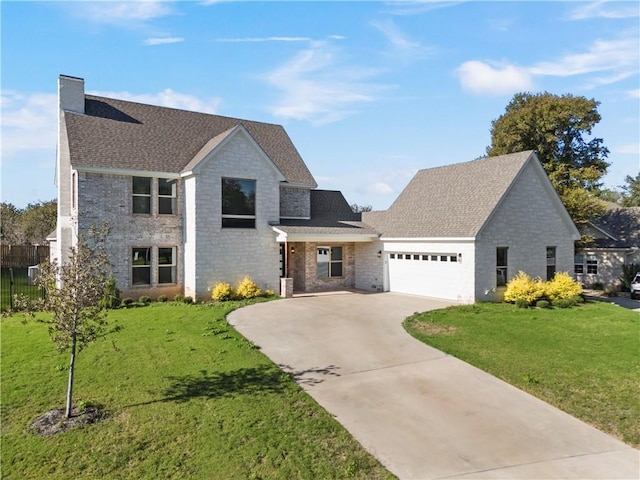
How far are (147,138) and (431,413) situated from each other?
60.9ft

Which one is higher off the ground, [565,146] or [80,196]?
[565,146]

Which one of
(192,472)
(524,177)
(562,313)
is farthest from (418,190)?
(192,472)

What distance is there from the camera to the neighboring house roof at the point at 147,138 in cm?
1828

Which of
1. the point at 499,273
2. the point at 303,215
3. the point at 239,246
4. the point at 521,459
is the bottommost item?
the point at 521,459

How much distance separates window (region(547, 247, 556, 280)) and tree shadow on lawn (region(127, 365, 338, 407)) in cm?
1658

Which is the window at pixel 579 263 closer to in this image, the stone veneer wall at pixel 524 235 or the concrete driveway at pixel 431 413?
the stone veneer wall at pixel 524 235

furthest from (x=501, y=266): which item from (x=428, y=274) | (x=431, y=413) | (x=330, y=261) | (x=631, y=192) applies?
(x=631, y=192)

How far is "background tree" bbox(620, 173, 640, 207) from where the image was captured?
207 feet

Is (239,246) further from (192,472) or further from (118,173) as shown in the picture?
(192,472)

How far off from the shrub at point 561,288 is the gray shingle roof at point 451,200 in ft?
15.6

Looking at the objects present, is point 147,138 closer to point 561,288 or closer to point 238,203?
point 238,203

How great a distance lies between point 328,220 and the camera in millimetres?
23719

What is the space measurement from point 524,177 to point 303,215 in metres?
11.5

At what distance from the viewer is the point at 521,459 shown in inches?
244
